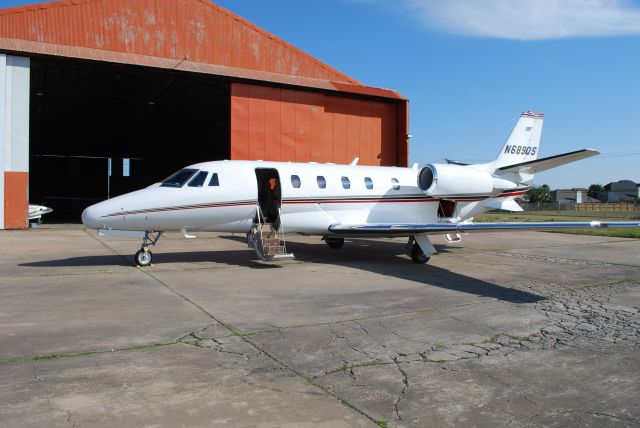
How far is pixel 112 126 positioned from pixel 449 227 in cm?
3892

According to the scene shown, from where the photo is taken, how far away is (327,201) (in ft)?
43.1

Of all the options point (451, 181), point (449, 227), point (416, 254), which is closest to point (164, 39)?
point (451, 181)

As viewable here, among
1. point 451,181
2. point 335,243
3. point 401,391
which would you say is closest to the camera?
point 401,391

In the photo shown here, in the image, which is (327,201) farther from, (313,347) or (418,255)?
(313,347)

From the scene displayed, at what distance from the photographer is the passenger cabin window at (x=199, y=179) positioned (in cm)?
1123

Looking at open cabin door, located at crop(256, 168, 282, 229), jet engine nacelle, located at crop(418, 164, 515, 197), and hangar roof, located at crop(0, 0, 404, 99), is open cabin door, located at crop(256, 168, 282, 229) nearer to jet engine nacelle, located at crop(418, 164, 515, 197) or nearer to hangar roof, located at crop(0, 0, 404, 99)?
jet engine nacelle, located at crop(418, 164, 515, 197)

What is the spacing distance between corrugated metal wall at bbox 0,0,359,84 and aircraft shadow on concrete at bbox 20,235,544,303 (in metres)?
10.6

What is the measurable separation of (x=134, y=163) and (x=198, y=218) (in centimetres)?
5200

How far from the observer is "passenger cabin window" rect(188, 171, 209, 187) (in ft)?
36.8

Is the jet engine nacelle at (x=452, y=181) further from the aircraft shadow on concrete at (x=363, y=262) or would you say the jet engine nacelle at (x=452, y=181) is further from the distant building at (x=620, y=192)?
the distant building at (x=620, y=192)

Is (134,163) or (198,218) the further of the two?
(134,163)

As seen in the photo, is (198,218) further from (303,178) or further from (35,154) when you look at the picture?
(35,154)

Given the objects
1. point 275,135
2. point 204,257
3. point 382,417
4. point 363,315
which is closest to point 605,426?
point 382,417

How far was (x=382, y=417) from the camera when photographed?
12.0ft
